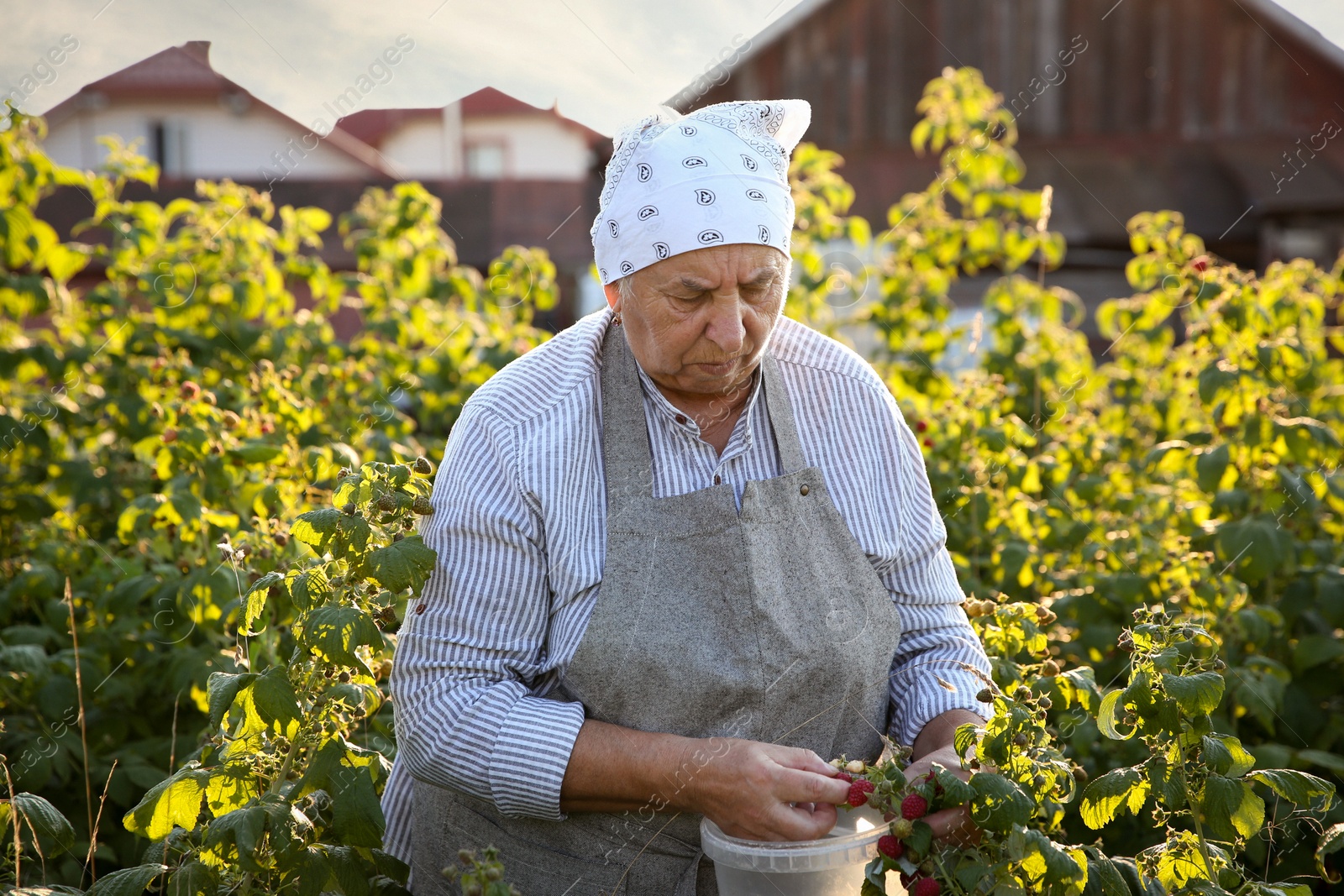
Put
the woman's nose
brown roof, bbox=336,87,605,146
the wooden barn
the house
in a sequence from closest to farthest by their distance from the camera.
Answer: the woman's nose < the house < the wooden barn < brown roof, bbox=336,87,605,146

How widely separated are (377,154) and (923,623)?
15.5 meters

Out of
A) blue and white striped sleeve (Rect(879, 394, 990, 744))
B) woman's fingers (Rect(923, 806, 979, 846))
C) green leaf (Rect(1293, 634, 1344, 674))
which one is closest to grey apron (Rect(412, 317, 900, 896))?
blue and white striped sleeve (Rect(879, 394, 990, 744))

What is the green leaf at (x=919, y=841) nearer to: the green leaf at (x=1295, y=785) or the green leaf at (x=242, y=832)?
the green leaf at (x=1295, y=785)

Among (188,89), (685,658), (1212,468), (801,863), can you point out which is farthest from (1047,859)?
(188,89)

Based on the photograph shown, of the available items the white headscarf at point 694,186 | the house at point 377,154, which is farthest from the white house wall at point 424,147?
the white headscarf at point 694,186

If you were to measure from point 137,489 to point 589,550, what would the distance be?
2.03m

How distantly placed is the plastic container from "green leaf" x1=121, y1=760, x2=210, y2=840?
0.76m

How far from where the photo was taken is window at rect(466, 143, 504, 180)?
16.7m

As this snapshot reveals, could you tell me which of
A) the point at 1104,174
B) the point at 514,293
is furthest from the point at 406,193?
the point at 1104,174

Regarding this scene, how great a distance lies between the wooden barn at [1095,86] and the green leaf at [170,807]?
11.0m

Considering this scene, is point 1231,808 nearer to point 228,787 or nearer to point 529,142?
point 228,787

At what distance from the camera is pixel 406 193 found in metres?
4.24

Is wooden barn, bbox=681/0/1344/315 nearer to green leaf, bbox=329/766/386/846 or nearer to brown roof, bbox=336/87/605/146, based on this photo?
brown roof, bbox=336/87/605/146

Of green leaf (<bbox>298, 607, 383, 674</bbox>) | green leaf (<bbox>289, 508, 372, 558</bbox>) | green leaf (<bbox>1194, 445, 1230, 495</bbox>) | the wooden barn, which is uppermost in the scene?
the wooden barn
